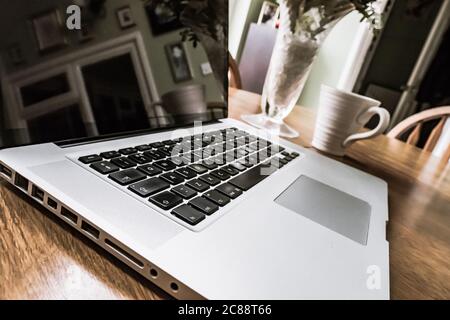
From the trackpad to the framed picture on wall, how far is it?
0.86 feet

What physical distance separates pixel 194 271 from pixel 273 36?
2319 mm

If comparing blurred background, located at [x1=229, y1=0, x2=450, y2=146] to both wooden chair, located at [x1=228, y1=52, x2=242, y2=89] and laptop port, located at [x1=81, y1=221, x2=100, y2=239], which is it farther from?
laptop port, located at [x1=81, y1=221, x2=100, y2=239]

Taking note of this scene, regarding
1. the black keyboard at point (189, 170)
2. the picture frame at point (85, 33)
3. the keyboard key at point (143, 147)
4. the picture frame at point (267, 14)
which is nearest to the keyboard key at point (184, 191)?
the black keyboard at point (189, 170)

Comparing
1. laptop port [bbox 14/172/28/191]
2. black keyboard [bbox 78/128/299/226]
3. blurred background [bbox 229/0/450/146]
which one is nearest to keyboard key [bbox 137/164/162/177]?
black keyboard [bbox 78/128/299/226]

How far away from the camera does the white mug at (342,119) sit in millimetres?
617

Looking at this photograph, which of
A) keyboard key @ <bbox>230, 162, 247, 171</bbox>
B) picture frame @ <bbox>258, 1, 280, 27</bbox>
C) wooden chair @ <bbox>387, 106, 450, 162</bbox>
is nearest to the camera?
keyboard key @ <bbox>230, 162, 247, 171</bbox>

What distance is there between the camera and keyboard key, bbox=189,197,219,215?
0.27 m

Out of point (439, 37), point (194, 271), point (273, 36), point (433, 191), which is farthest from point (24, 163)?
point (439, 37)

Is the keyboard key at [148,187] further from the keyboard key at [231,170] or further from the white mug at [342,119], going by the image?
the white mug at [342,119]

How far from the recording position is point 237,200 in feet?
1.00

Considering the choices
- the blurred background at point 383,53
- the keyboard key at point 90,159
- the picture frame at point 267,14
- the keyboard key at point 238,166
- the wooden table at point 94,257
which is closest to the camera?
the wooden table at point 94,257

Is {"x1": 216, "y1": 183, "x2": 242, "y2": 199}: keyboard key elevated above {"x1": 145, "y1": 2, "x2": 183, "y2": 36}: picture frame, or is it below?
below

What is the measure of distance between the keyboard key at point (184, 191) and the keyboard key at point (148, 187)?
1cm
